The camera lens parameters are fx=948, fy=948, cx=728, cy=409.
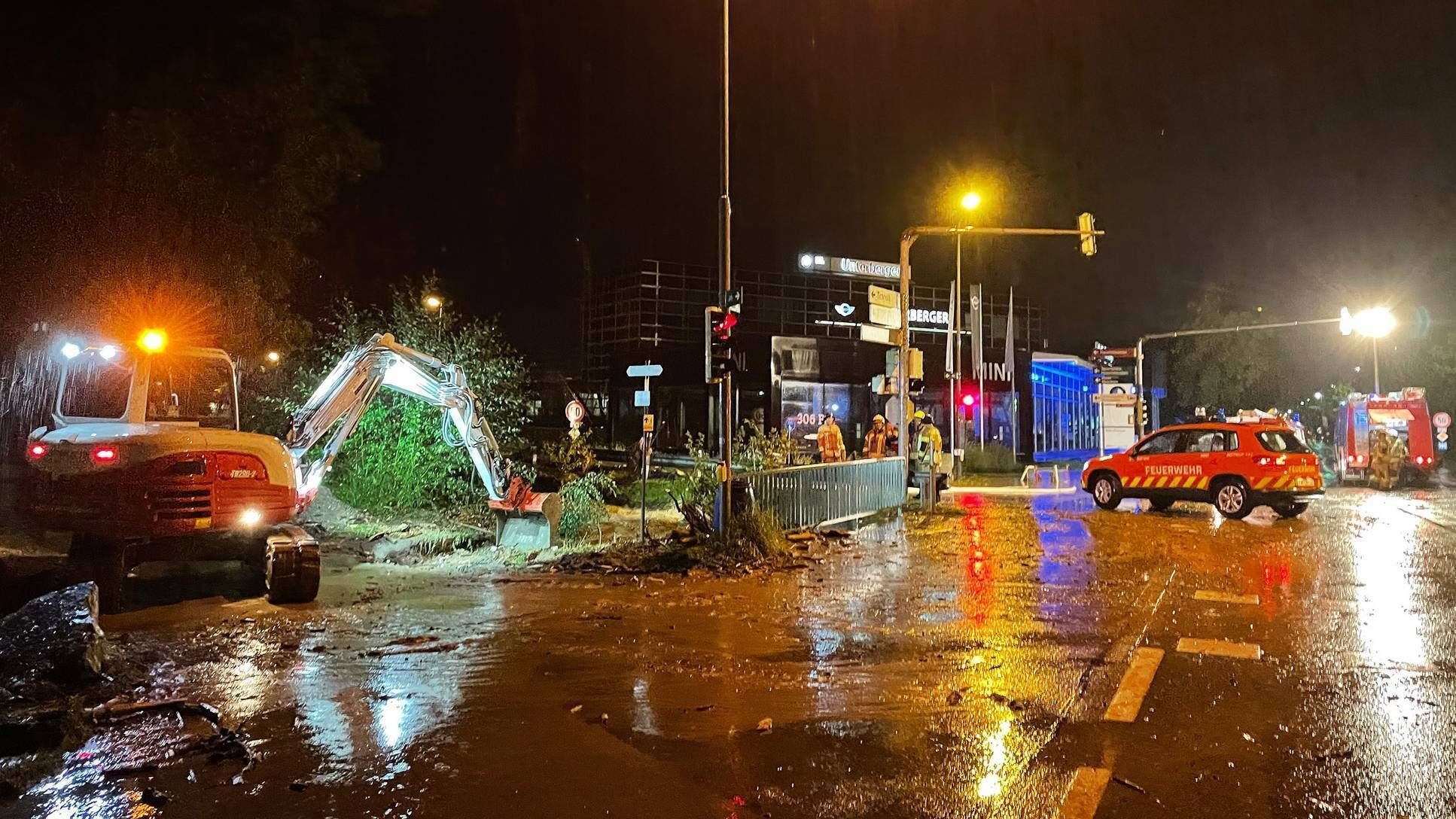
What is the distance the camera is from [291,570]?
9570 millimetres

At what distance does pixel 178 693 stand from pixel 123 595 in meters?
4.29

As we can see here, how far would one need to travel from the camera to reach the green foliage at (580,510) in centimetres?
1405

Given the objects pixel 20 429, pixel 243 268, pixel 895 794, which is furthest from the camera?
pixel 243 268

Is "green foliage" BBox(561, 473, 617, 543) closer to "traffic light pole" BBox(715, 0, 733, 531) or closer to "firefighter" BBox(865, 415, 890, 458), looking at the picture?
"traffic light pole" BBox(715, 0, 733, 531)

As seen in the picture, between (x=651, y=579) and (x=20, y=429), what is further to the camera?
(x=20, y=429)

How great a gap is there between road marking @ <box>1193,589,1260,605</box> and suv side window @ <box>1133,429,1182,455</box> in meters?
8.59

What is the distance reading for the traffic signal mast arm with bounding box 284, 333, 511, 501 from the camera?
11.6 meters

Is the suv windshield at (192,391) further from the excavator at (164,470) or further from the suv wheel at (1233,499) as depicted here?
the suv wheel at (1233,499)

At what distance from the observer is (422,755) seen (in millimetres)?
5227

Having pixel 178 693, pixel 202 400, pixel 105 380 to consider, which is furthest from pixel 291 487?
pixel 178 693

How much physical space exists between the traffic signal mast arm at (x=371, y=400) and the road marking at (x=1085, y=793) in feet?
28.2

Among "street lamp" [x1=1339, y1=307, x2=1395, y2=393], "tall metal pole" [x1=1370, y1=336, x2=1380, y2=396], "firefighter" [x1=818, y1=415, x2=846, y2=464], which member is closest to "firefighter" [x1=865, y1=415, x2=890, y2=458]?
"firefighter" [x1=818, y1=415, x2=846, y2=464]

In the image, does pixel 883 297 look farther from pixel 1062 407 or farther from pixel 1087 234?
pixel 1062 407

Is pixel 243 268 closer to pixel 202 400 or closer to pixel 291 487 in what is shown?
pixel 202 400
